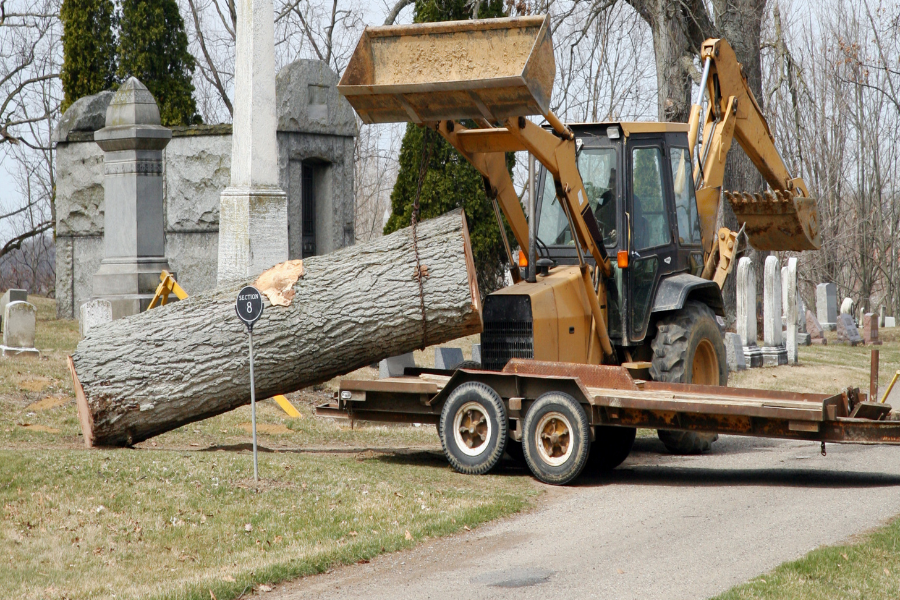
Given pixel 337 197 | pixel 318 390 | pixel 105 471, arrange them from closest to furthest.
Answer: pixel 105 471 < pixel 318 390 < pixel 337 197

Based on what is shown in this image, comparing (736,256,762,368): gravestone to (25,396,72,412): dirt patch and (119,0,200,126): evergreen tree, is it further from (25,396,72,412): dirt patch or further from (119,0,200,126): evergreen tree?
(25,396,72,412): dirt patch

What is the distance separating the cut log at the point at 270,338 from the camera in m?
8.44

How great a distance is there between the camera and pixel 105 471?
729 centimetres

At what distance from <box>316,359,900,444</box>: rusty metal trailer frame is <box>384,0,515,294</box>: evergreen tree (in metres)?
11.0

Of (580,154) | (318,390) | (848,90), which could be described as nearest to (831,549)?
(580,154)

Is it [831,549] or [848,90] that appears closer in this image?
[831,549]

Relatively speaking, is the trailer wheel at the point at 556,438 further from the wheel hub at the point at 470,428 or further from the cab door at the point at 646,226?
the cab door at the point at 646,226

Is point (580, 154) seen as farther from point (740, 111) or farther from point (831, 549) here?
point (831, 549)

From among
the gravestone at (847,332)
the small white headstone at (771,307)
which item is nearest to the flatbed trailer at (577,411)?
the small white headstone at (771,307)

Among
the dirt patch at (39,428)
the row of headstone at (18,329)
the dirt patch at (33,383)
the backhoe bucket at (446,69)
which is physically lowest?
the dirt patch at (39,428)

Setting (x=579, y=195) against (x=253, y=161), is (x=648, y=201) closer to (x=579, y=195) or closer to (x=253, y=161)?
(x=579, y=195)

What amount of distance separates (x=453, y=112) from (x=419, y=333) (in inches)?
82.1

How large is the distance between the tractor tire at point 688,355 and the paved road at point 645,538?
2.63ft

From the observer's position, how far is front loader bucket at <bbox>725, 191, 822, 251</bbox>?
11812 mm
